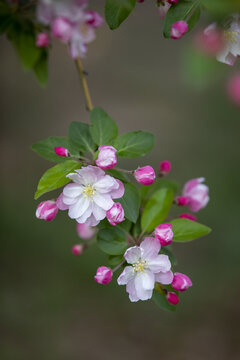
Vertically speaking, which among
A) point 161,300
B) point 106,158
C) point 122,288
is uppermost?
point 106,158

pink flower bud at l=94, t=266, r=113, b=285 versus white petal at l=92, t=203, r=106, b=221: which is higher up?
white petal at l=92, t=203, r=106, b=221

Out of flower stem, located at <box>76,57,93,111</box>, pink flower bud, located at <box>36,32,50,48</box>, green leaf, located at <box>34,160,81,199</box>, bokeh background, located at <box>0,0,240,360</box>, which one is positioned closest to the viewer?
green leaf, located at <box>34,160,81,199</box>

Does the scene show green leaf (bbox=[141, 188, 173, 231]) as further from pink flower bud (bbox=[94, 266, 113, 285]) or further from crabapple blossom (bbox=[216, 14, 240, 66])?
crabapple blossom (bbox=[216, 14, 240, 66])

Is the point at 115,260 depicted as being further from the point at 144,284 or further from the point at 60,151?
the point at 60,151

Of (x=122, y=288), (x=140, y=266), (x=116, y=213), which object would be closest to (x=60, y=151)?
(x=116, y=213)

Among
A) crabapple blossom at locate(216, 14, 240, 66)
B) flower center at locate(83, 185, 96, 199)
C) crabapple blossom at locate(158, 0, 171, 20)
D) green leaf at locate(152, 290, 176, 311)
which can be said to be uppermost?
crabapple blossom at locate(158, 0, 171, 20)

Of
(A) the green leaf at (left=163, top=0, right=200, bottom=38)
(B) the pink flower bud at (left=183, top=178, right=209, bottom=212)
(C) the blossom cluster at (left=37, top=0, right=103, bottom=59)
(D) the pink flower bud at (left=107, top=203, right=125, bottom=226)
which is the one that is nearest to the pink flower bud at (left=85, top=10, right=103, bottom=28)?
(C) the blossom cluster at (left=37, top=0, right=103, bottom=59)

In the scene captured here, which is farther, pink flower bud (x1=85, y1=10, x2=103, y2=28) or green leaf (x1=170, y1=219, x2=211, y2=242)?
pink flower bud (x1=85, y1=10, x2=103, y2=28)
